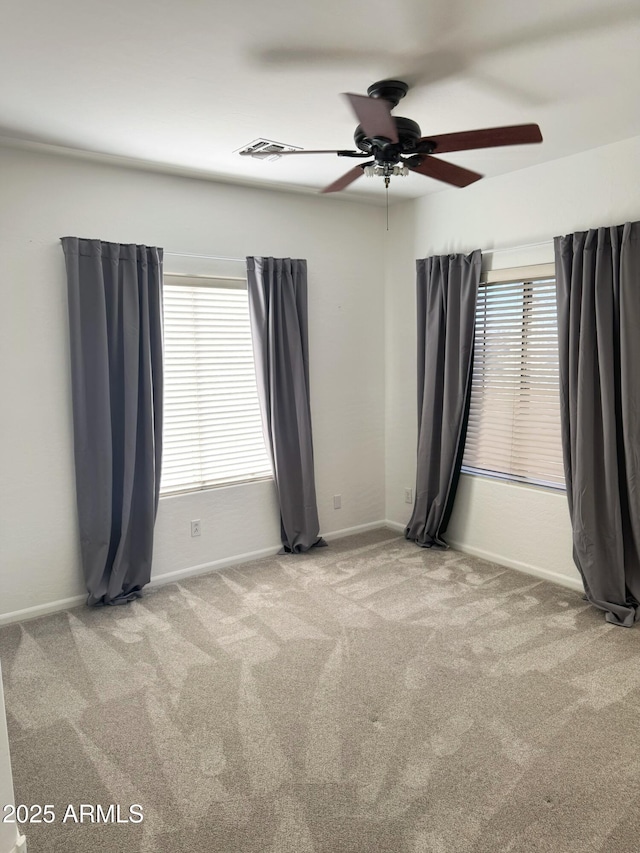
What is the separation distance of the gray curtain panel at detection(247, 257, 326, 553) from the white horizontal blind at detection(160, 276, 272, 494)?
122 millimetres

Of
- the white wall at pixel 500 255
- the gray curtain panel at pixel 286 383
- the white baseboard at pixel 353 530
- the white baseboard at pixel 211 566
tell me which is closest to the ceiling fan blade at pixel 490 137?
the white wall at pixel 500 255

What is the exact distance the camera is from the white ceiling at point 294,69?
1.96m

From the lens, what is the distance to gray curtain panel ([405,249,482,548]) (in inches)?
163

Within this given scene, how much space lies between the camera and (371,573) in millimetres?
4008

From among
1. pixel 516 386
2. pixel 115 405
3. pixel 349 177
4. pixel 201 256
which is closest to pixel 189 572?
pixel 115 405

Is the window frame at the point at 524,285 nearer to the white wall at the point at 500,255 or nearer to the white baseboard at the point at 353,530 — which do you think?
the white wall at the point at 500,255

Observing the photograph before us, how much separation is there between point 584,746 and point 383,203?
12.8ft

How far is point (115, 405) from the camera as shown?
141 inches

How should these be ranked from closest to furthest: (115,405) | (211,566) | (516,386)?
(115,405), (516,386), (211,566)

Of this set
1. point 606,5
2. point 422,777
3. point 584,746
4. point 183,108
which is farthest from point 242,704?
point 606,5

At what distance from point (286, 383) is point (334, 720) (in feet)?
7.84

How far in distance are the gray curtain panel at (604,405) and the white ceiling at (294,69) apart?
0.68 m

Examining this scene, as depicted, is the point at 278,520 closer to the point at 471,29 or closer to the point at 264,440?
the point at 264,440

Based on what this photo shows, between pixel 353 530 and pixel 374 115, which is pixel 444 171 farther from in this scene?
pixel 353 530
